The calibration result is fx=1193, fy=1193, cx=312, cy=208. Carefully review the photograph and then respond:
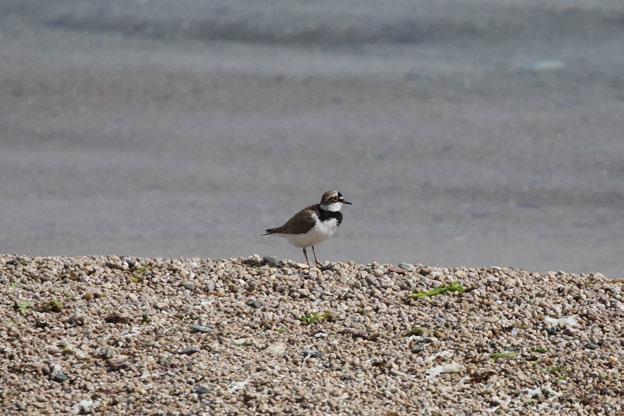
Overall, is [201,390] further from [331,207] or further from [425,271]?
[331,207]

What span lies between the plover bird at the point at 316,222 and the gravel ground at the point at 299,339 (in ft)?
1.25

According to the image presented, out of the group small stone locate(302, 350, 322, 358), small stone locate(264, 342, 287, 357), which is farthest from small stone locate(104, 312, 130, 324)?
small stone locate(302, 350, 322, 358)

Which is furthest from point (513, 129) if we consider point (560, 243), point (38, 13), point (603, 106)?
point (38, 13)

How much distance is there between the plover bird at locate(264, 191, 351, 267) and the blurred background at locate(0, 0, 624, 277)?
3.25 meters

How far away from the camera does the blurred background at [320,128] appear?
11.5 metres

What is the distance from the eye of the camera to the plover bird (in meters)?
7.54

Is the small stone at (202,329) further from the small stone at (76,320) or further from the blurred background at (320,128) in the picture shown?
the blurred background at (320,128)

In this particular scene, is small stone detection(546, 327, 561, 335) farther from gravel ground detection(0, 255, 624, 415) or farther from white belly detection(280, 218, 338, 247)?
white belly detection(280, 218, 338, 247)

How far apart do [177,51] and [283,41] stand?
1.43 meters

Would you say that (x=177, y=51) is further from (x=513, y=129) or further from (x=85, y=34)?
(x=513, y=129)

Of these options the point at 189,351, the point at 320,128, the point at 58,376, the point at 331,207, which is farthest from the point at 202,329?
the point at 320,128

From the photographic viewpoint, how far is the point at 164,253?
10.9m

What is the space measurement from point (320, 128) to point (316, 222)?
623 cm

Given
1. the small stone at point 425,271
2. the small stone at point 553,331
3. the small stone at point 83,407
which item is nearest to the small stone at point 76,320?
the small stone at point 83,407
